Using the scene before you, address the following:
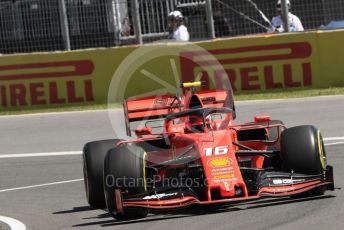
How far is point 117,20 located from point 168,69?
226 cm

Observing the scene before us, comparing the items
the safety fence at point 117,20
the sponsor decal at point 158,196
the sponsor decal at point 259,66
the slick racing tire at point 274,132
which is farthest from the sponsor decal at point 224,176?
the safety fence at point 117,20

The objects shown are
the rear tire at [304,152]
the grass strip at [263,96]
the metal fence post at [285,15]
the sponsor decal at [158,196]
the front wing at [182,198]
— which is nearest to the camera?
the front wing at [182,198]

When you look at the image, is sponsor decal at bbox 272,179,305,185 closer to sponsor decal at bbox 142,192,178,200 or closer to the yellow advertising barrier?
sponsor decal at bbox 142,192,178,200

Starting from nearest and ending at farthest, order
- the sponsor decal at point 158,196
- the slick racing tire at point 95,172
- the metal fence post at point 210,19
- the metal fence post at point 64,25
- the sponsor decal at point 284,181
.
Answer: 1. the sponsor decal at point 158,196
2. the sponsor decal at point 284,181
3. the slick racing tire at point 95,172
4. the metal fence post at point 210,19
5. the metal fence post at point 64,25

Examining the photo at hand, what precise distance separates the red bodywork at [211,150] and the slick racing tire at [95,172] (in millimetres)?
412

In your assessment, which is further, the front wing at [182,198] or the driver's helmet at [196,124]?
the driver's helmet at [196,124]

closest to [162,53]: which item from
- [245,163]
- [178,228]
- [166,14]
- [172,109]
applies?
[166,14]

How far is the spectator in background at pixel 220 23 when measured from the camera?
20.0 meters

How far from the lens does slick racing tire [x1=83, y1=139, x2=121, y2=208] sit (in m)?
9.41

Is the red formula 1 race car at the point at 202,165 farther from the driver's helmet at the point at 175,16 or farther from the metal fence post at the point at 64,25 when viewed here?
the metal fence post at the point at 64,25

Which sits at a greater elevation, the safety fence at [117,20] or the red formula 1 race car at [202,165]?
the safety fence at [117,20]

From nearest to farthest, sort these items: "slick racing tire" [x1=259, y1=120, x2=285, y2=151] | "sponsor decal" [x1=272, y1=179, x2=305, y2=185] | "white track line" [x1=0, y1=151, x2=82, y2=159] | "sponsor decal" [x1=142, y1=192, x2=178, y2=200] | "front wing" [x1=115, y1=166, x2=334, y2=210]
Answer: "front wing" [x1=115, y1=166, x2=334, y2=210]
"sponsor decal" [x1=142, y1=192, x2=178, y2=200]
"sponsor decal" [x1=272, y1=179, x2=305, y2=185]
"slick racing tire" [x1=259, y1=120, x2=285, y2=151]
"white track line" [x1=0, y1=151, x2=82, y2=159]

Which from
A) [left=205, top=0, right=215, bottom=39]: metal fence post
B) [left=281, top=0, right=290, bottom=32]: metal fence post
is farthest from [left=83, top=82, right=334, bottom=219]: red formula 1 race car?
[left=205, top=0, right=215, bottom=39]: metal fence post

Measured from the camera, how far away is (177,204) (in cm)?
845
